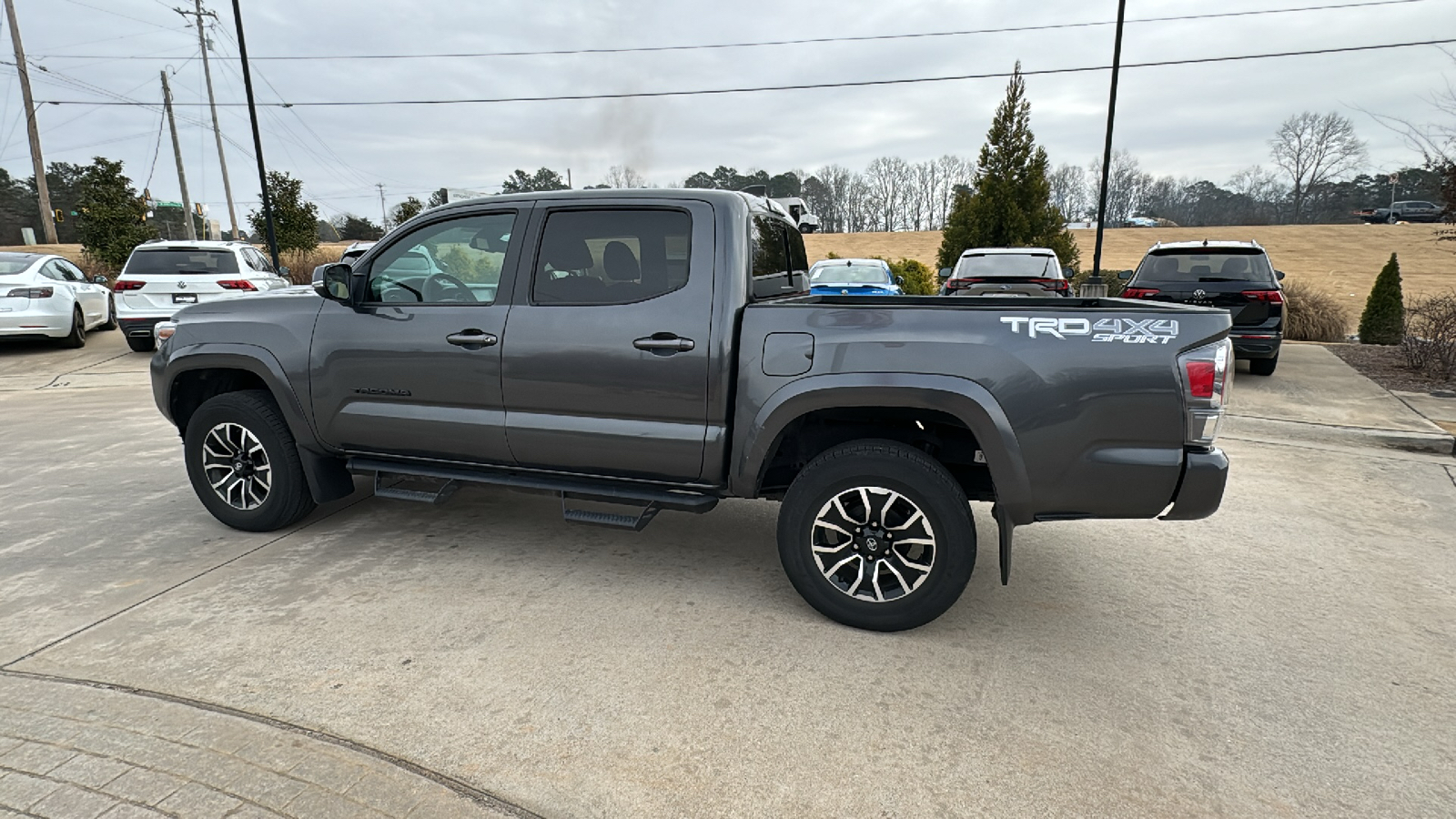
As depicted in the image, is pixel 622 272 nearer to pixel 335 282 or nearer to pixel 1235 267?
pixel 335 282

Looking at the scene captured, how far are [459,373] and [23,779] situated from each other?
2203mm

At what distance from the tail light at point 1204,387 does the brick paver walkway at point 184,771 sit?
2748 mm

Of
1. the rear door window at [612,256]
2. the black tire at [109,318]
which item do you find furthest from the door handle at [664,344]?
the black tire at [109,318]

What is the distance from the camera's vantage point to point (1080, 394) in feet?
10.0

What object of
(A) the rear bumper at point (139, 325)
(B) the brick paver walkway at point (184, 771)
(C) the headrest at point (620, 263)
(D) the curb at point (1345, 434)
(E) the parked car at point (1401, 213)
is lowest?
(D) the curb at point (1345, 434)

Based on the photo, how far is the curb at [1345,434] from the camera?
22.1 feet

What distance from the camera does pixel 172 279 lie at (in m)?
11.9

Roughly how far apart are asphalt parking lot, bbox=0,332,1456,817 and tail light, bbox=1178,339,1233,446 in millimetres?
388

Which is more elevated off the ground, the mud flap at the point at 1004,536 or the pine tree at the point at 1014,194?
the pine tree at the point at 1014,194

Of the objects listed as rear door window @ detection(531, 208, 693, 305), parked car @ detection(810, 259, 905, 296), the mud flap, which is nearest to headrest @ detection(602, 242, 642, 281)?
rear door window @ detection(531, 208, 693, 305)

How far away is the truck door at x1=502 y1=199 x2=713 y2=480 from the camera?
3.62 meters

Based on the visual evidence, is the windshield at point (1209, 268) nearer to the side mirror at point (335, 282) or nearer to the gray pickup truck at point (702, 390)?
the gray pickup truck at point (702, 390)

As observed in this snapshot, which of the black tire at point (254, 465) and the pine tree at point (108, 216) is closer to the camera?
the black tire at point (254, 465)

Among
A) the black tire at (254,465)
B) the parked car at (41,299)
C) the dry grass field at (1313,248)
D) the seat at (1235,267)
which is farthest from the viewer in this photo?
the dry grass field at (1313,248)
